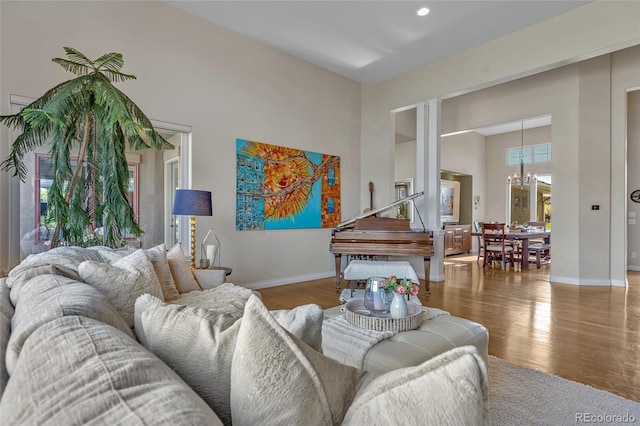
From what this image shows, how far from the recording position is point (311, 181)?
542 centimetres

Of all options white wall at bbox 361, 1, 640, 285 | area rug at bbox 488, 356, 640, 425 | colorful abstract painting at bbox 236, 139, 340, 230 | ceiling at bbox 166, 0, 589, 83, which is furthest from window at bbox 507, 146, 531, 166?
area rug at bbox 488, 356, 640, 425

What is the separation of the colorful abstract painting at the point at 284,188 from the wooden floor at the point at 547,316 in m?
1.02

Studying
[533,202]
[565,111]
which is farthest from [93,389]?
[533,202]

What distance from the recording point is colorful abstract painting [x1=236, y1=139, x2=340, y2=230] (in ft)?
15.3

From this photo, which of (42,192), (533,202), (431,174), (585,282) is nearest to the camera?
(42,192)

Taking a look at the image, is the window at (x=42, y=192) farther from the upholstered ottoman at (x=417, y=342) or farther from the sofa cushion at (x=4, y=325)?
the upholstered ottoman at (x=417, y=342)

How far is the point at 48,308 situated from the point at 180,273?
189cm

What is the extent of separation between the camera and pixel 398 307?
2045 mm

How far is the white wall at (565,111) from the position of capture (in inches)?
183

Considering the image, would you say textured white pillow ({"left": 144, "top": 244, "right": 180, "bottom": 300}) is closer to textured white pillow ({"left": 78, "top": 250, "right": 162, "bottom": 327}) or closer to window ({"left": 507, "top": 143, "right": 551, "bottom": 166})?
textured white pillow ({"left": 78, "top": 250, "right": 162, "bottom": 327})

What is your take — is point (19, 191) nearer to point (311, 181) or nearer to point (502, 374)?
point (311, 181)

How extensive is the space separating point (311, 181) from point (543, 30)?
3.67 metres

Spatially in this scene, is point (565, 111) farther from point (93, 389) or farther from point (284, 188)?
point (93, 389)

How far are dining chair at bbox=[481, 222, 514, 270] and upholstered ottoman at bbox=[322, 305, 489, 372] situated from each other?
5.32 metres
